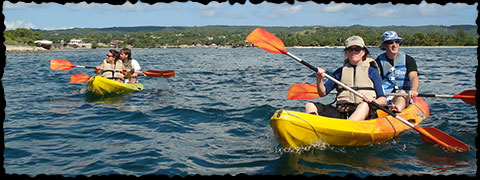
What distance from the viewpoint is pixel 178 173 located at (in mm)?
4648

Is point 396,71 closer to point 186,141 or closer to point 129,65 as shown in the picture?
point 186,141

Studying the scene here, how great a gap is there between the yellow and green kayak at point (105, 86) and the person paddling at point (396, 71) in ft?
20.8

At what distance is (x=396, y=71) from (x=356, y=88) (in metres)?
1.63

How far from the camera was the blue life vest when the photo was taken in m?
6.86

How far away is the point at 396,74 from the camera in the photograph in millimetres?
6934

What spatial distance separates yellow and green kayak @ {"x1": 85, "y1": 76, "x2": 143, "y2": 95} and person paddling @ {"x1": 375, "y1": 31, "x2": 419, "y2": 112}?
633cm

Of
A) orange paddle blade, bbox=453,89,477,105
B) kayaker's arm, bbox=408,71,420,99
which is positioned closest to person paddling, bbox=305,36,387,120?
kayaker's arm, bbox=408,71,420,99

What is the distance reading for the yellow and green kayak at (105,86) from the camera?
10.3 m

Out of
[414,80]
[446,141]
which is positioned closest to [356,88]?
[446,141]

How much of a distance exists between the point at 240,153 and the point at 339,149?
1225 mm

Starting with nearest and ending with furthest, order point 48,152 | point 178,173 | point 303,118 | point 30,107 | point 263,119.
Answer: point 178,173
point 303,118
point 48,152
point 263,119
point 30,107

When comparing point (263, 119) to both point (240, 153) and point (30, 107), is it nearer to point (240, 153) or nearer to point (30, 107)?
point (240, 153)

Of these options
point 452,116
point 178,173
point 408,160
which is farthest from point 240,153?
point 452,116

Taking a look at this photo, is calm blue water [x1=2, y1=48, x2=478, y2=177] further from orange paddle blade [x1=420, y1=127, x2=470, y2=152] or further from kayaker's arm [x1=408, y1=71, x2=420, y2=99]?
kayaker's arm [x1=408, y1=71, x2=420, y2=99]
